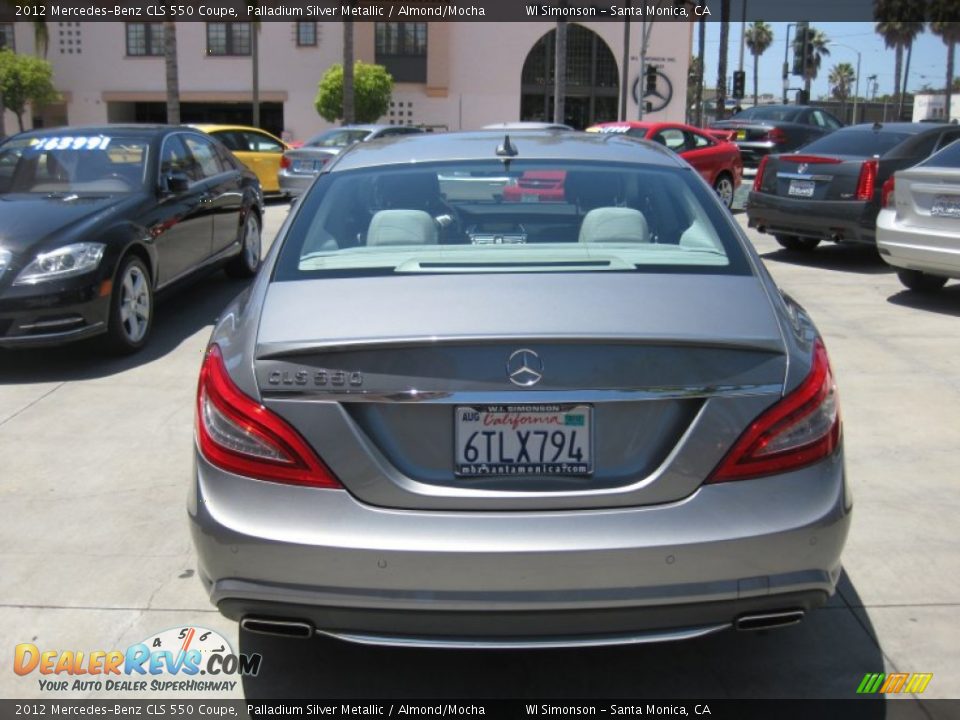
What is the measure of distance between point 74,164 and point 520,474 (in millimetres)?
6420

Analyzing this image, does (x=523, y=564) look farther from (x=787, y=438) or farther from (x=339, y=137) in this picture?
(x=339, y=137)

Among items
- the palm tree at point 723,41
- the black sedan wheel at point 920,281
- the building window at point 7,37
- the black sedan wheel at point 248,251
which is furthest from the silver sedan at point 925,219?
the building window at point 7,37

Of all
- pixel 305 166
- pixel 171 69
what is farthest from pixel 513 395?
pixel 171 69

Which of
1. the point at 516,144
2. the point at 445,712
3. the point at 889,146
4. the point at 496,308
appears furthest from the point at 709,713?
the point at 889,146

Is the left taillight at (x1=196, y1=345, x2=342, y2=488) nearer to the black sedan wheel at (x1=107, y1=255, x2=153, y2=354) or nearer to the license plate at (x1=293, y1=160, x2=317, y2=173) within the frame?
the black sedan wheel at (x1=107, y1=255, x2=153, y2=354)

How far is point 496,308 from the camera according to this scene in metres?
2.69

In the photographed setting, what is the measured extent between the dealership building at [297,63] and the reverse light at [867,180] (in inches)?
1470

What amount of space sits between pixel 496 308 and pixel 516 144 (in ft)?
4.92

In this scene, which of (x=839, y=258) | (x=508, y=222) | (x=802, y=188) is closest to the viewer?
(x=508, y=222)

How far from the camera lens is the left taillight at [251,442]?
8.57 ft

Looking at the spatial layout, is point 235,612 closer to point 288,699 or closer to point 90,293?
point 288,699

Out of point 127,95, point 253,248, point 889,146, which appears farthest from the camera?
point 127,95

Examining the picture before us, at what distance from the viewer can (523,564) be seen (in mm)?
2506

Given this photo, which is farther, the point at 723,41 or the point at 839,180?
the point at 723,41
